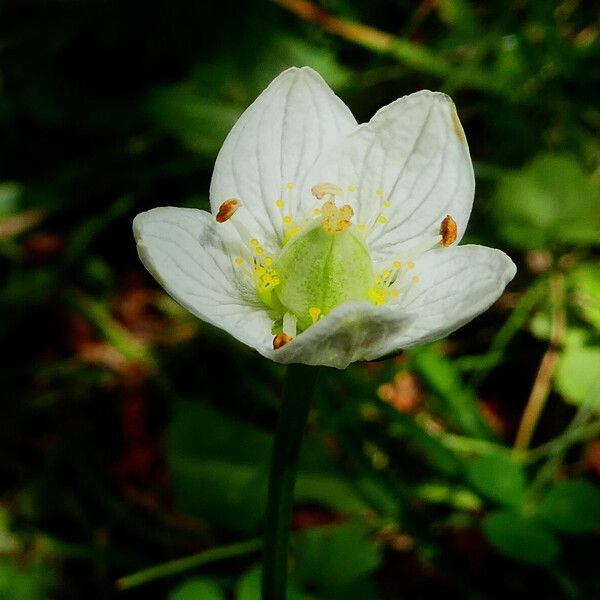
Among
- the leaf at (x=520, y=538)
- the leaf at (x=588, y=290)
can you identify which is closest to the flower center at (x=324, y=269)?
the leaf at (x=520, y=538)

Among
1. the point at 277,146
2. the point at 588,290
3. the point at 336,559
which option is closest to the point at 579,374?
the point at 588,290

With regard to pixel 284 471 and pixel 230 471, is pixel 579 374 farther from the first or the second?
pixel 284 471

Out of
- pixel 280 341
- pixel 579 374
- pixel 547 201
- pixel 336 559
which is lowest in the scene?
pixel 336 559

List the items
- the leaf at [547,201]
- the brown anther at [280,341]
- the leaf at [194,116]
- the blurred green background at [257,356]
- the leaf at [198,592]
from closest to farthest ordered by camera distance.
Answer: the brown anther at [280,341] < the leaf at [198,592] < the blurred green background at [257,356] < the leaf at [547,201] < the leaf at [194,116]

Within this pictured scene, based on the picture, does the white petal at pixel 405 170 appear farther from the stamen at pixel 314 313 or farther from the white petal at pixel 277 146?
the stamen at pixel 314 313

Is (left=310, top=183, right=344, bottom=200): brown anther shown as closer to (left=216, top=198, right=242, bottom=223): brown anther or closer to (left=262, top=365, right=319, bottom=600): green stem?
(left=216, top=198, right=242, bottom=223): brown anther
